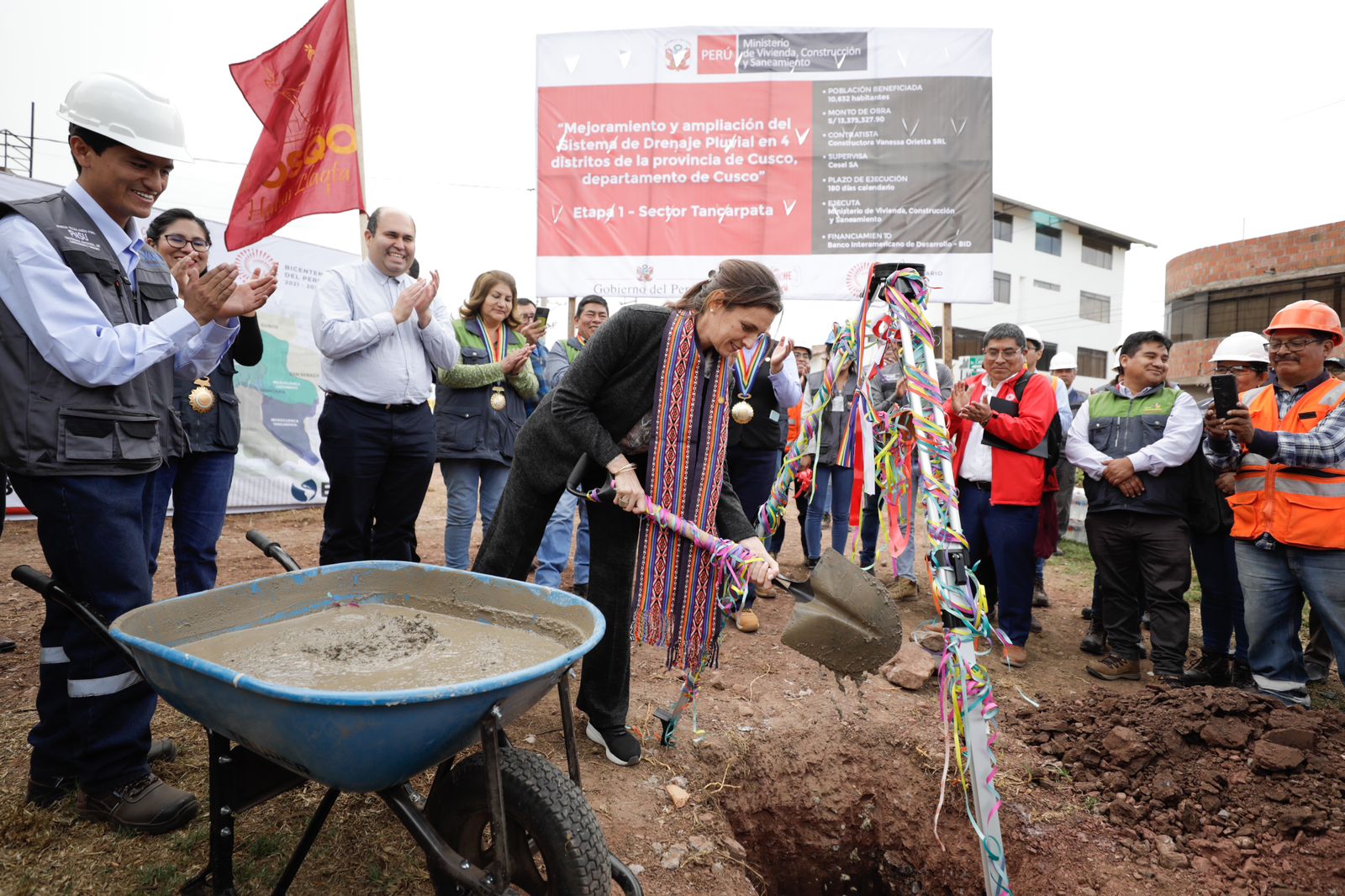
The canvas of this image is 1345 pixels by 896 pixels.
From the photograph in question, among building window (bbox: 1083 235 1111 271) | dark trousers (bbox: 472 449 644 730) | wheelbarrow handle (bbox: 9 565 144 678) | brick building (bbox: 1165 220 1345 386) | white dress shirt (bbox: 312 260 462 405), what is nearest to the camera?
wheelbarrow handle (bbox: 9 565 144 678)

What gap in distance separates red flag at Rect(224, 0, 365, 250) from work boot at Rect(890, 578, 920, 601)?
14.2 feet

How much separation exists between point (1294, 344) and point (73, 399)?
14.9 ft

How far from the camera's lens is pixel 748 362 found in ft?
12.8

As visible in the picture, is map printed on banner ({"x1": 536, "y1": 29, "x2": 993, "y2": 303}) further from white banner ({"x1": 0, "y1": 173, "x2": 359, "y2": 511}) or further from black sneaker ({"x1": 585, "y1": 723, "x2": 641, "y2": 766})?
black sneaker ({"x1": 585, "y1": 723, "x2": 641, "y2": 766})

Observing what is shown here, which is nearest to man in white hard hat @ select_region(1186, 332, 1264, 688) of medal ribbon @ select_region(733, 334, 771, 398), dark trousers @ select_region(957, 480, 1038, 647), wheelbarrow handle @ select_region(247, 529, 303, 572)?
dark trousers @ select_region(957, 480, 1038, 647)

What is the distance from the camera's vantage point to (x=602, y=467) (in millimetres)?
2471

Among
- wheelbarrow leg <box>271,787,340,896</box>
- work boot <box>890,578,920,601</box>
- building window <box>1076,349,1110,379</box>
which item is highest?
building window <box>1076,349,1110,379</box>

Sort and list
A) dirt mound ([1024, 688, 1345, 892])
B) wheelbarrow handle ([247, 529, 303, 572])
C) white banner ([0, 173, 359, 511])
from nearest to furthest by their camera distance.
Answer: wheelbarrow handle ([247, 529, 303, 572]) → dirt mound ([1024, 688, 1345, 892]) → white banner ([0, 173, 359, 511])

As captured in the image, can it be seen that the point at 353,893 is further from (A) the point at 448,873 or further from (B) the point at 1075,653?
(B) the point at 1075,653

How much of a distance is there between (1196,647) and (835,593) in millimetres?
3790

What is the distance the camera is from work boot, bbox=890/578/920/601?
5.29 metres

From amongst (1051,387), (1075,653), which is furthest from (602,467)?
(1075,653)

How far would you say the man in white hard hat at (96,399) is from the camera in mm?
1807

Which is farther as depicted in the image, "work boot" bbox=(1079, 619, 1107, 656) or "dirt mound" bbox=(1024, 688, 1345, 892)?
"work boot" bbox=(1079, 619, 1107, 656)
